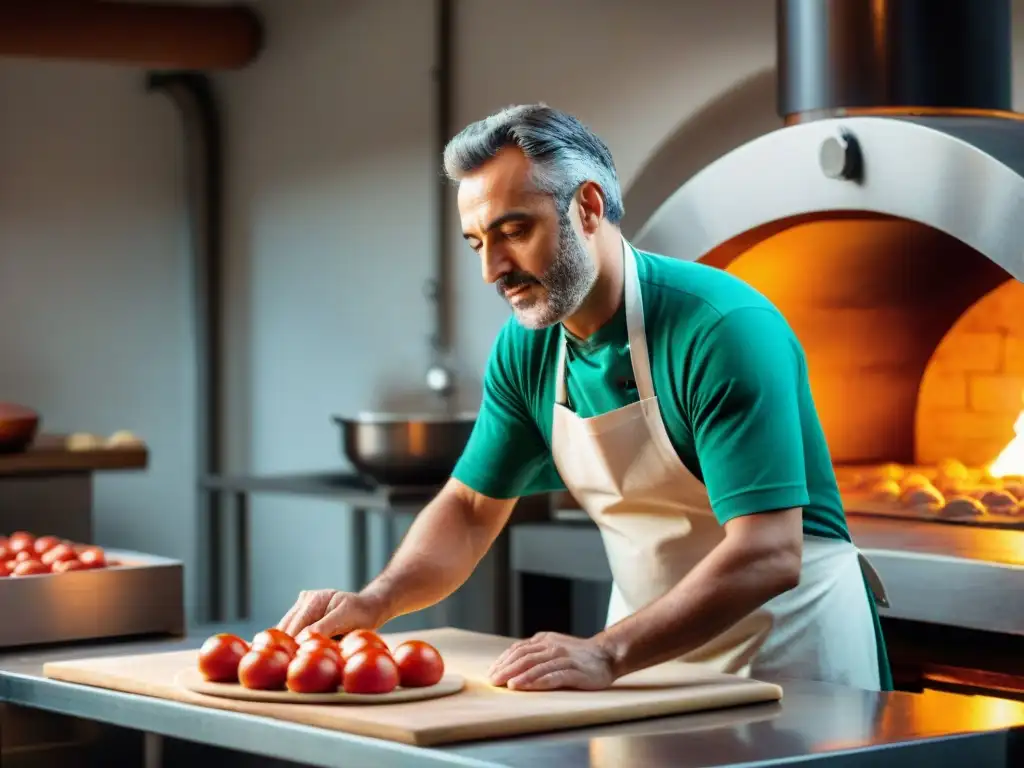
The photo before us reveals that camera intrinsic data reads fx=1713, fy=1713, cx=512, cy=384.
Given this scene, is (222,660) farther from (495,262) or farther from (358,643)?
(495,262)

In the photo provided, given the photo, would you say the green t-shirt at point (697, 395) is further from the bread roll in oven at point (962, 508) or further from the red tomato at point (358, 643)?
the bread roll in oven at point (962, 508)

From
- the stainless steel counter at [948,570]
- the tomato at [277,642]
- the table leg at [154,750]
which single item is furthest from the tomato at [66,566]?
the stainless steel counter at [948,570]

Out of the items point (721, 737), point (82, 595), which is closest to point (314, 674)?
point (721, 737)

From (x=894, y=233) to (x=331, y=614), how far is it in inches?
58.9

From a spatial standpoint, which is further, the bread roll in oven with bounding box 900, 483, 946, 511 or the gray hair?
the bread roll in oven with bounding box 900, 483, 946, 511

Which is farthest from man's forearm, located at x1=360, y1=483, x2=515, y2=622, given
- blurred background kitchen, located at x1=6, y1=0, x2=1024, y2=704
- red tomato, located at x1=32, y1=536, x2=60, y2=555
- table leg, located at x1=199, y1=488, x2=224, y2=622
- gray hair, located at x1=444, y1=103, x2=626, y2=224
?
table leg, located at x1=199, y1=488, x2=224, y2=622

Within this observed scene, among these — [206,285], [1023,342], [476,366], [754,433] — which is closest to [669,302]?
[754,433]

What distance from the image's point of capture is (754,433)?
1859 millimetres

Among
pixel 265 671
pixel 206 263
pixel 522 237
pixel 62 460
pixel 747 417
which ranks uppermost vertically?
pixel 206 263

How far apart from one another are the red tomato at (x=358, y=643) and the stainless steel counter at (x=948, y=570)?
1.03 meters

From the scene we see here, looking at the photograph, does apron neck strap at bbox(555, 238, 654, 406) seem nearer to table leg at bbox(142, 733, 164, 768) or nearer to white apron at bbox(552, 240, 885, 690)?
white apron at bbox(552, 240, 885, 690)

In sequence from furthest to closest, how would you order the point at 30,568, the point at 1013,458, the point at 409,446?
the point at 409,446
the point at 1013,458
the point at 30,568

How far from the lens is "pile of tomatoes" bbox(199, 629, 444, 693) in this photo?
1711 millimetres

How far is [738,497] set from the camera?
6.09ft
